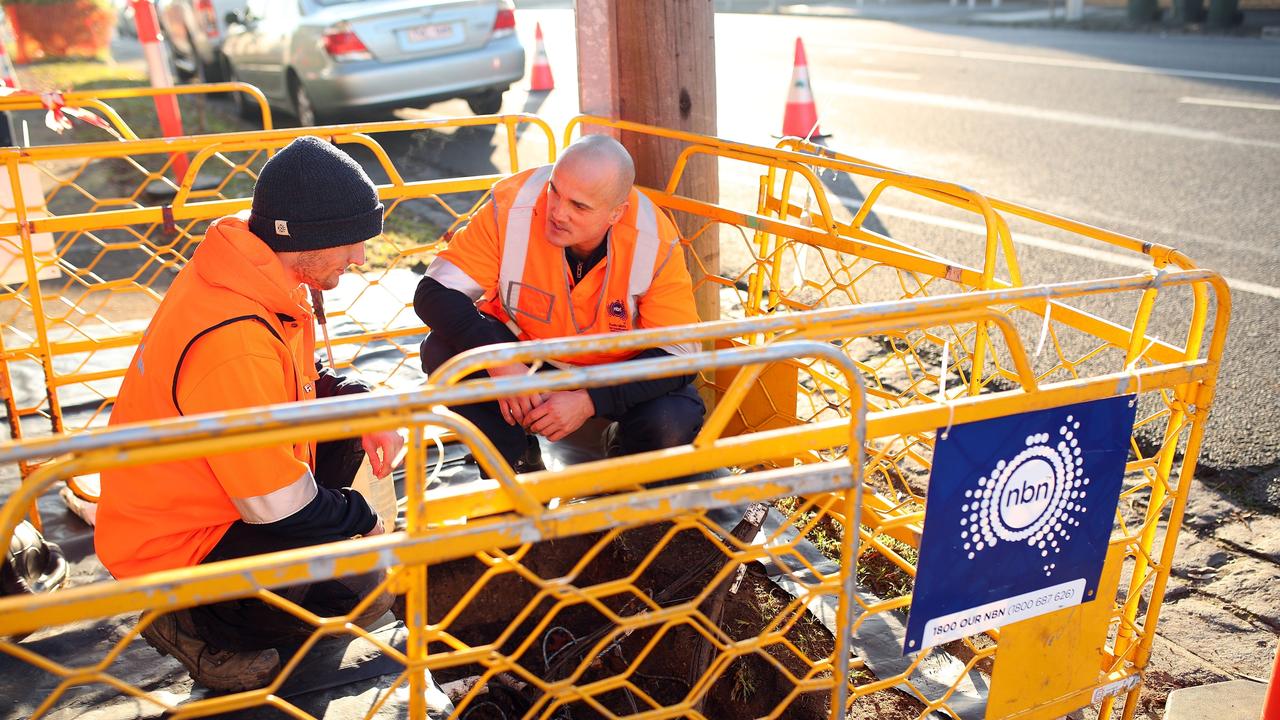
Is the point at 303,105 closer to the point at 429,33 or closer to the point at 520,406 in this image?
the point at 429,33

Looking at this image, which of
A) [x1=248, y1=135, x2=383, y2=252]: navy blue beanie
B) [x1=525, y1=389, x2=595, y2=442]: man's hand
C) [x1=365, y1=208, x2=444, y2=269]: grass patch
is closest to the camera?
[x1=248, y1=135, x2=383, y2=252]: navy blue beanie

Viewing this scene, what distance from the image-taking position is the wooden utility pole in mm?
3688

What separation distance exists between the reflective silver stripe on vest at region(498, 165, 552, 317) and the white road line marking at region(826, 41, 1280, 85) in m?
10.6

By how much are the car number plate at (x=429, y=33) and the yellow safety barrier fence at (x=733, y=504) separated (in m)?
5.26

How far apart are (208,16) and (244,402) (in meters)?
12.1

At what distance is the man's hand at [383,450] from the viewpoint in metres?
2.90

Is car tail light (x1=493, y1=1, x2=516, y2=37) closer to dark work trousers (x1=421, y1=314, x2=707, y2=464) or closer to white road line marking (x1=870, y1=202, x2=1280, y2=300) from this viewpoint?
white road line marking (x1=870, y1=202, x2=1280, y2=300)

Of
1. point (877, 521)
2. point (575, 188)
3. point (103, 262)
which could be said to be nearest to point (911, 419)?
point (877, 521)

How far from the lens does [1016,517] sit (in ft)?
7.16

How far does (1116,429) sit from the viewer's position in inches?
88.0

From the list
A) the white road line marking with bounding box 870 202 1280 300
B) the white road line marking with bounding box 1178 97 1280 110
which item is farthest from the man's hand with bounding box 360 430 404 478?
the white road line marking with bounding box 1178 97 1280 110

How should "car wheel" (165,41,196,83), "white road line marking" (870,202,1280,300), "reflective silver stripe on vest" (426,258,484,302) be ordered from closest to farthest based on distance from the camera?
"reflective silver stripe on vest" (426,258,484,302) → "white road line marking" (870,202,1280,300) → "car wheel" (165,41,196,83)

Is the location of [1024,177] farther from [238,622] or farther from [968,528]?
[238,622]

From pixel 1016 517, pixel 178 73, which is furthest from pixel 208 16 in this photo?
pixel 1016 517
